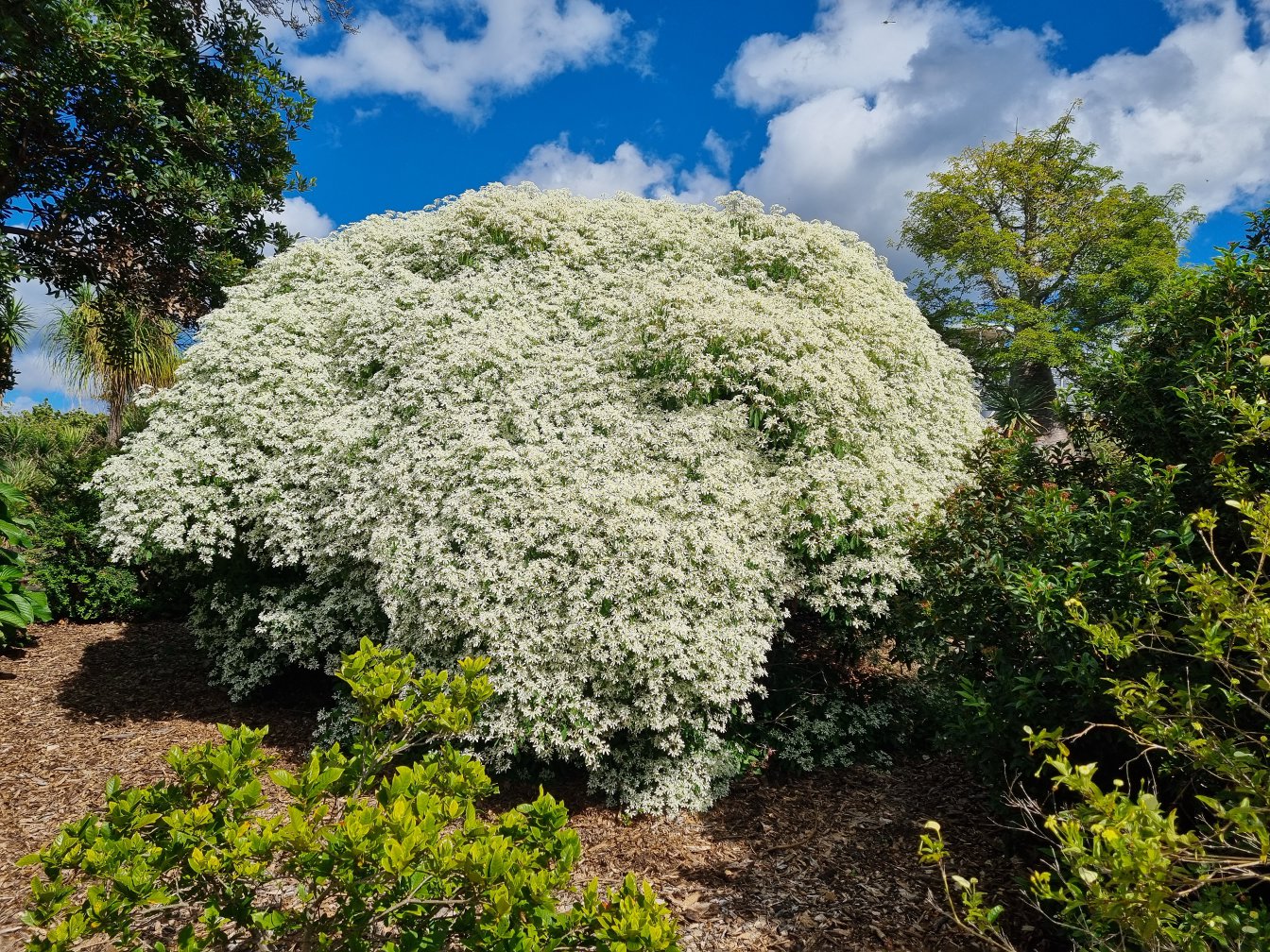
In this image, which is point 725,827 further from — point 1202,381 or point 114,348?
point 114,348

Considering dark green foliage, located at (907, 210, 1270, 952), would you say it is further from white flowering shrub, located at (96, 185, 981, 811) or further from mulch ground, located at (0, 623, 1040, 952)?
white flowering shrub, located at (96, 185, 981, 811)

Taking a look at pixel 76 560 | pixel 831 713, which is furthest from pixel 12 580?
pixel 831 713

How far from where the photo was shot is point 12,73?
8.76m

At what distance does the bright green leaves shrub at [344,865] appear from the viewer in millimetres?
2801

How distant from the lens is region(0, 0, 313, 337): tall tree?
8773mm

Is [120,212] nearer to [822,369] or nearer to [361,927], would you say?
[822,369]

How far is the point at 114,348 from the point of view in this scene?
1259 centimetres

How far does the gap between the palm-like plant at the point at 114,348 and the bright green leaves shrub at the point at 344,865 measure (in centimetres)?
1125

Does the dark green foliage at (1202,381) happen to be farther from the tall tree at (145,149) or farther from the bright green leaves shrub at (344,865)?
the tall tree at (145,149)

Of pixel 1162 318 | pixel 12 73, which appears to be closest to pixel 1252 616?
pixel 1162 318

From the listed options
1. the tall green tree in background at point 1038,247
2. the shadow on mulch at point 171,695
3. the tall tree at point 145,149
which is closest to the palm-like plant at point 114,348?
the tall tree at point 145,149

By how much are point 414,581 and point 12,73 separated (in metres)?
8.43

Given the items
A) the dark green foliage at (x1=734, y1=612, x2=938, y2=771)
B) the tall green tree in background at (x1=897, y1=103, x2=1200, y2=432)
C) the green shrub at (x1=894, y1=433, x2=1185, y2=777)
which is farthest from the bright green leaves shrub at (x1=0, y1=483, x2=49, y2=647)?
the tall green tree in background at (x1=897, y1=103, x2=1200, y2=432)

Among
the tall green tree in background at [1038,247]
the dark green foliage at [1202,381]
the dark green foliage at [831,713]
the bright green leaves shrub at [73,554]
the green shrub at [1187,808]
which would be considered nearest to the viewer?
the green shrub at [1187,808]
